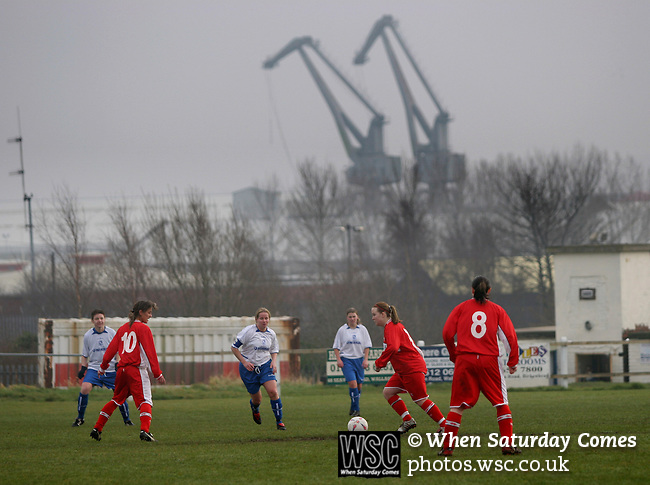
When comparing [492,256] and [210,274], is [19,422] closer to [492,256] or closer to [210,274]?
[210,274]

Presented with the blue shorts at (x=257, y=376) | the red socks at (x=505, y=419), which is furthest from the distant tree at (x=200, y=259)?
the red socks at (x=505, y=419)

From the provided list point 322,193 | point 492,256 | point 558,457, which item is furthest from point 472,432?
point 322,193

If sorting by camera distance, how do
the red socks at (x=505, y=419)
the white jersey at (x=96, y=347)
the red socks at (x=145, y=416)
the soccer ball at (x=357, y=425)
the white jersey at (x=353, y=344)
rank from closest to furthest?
the red socks at (x=505, y=419)
the soccer ball at (x=357, y=425)
the red socks at (x=145, y=416)
the white jersey at (x=96, y=347)
the white jersey at (x=353, y=344)

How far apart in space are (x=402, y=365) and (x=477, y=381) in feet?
6.81

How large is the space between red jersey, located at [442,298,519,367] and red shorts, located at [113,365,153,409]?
14.6ft

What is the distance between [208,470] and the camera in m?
8.75

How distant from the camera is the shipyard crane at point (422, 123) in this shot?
251 ft

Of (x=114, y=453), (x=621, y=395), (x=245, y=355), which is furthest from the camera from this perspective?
(x=621, y=395)

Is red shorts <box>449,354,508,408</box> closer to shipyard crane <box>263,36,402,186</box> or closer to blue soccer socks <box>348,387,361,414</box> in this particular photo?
blue soccer socks <box>348,387,361,414</box>

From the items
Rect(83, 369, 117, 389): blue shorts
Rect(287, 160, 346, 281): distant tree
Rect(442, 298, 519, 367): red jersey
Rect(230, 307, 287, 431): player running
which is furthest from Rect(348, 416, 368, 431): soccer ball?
Rect(287, 160, 346, 281): distant tree

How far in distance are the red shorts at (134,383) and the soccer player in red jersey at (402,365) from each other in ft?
10.4

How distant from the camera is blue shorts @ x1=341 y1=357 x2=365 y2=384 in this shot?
52.1 feet

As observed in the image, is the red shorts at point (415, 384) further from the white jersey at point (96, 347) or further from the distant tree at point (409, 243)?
the distant tree at point (409, 243)

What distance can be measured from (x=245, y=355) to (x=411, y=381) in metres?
3.32
